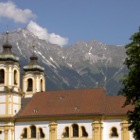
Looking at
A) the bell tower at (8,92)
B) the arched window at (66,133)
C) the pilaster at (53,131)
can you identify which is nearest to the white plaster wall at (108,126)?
the arched window at (66,133)

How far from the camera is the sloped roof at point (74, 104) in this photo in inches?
2734

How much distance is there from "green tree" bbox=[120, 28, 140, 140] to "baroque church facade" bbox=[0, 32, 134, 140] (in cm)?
2965

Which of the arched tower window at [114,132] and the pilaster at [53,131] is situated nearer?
the arched tower window at [114,132]

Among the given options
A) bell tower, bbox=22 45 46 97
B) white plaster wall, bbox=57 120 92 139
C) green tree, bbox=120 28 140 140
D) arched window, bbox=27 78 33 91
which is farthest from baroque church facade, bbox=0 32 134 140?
green tree, bbox=120 28 140 140

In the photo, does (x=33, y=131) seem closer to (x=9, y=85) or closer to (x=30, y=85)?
(x=9, y=85)

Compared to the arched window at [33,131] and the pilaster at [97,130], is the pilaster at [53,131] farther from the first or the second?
the pilaster at [97,130]

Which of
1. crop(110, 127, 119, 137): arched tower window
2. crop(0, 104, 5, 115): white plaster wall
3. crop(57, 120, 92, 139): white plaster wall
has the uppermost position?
crop(0, 104, 5, 115): white plaster wall

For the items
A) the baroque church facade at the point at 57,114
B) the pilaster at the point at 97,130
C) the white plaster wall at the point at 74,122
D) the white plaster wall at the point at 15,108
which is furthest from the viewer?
the white plaster wall at the point at 15,108

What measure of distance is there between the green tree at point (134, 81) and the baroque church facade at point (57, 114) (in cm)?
2965

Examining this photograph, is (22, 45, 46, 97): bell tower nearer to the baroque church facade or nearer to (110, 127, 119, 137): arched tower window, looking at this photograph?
the baroque church facade

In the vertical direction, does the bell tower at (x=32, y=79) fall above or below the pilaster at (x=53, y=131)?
above

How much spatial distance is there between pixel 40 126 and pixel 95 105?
29.1 feet

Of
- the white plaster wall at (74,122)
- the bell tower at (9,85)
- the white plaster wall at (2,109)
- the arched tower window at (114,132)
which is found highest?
the bell tower at (9,85)

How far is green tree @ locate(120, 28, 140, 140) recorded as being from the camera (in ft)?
123
